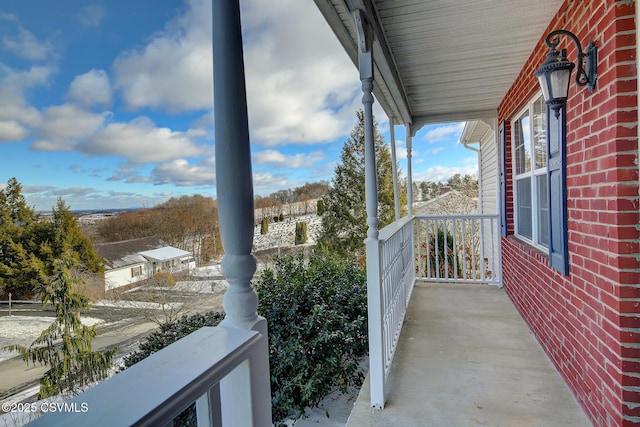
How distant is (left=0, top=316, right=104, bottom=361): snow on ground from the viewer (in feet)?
5.29

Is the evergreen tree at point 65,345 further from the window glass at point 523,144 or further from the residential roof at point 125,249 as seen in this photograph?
the window glass at point 523,144

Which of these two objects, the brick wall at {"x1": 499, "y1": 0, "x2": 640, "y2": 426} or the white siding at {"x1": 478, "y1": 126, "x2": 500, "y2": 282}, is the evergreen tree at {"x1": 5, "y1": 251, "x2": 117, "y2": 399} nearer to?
the brick wall at {"x1": 499, "y1": 0, "x2": 640, "y2": 426}

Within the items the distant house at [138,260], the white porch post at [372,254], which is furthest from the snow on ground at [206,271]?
the white porch post at [372,254]

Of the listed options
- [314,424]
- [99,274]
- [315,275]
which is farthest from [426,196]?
[99,274]

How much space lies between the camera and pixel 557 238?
8.07ft

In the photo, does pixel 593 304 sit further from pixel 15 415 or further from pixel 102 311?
Result: pixel 102 311

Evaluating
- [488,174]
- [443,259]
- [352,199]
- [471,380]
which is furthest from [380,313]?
[352,199]

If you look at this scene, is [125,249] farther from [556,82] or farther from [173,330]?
[556,82]

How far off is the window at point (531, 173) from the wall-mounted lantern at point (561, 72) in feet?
2.72

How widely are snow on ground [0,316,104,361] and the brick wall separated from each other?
2.91 metres

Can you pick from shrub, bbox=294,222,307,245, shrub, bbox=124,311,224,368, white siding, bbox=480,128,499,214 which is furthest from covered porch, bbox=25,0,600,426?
shrub, bbox=294,222,307,245

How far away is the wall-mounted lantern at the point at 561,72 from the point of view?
1894 mm

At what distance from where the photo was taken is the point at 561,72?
207cm

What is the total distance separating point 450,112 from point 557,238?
331 cm
